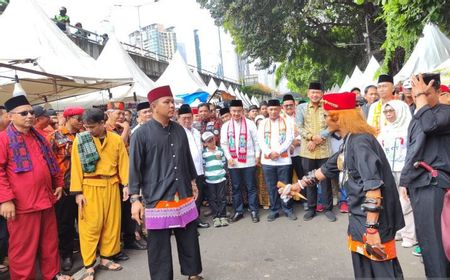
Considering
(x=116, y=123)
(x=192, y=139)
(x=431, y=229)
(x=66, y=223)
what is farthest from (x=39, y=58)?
(x=431, y=229)

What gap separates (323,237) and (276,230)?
78 centimetres

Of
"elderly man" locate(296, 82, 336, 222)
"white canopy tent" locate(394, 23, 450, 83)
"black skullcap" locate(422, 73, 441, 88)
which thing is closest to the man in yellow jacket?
"elderly man" locate(296, 82, 336, 222)

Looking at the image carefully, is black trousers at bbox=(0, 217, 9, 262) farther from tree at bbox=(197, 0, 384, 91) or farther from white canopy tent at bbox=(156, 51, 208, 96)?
tree at bbox=(197, 0, 384, 91)

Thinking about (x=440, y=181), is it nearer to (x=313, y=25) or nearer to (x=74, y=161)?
(x=74, y=161)

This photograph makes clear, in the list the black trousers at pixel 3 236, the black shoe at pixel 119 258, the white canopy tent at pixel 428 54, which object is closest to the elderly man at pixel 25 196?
the black trousers at pixel 3 236

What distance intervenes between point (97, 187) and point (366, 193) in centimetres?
314

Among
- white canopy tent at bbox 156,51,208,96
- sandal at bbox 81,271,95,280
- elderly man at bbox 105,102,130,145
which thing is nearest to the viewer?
sandal at bbox 81,271,95,280

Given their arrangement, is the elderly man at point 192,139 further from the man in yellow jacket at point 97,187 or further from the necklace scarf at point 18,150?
the necklace scarf at point 18,150

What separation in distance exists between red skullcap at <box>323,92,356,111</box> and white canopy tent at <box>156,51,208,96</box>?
342 inches

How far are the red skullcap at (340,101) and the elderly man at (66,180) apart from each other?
347 cm

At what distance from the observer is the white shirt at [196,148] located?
21.2 ft

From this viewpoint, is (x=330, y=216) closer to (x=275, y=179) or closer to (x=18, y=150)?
(x=275, y=179)

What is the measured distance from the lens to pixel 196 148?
6496mm

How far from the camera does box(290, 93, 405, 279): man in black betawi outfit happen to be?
276cm
